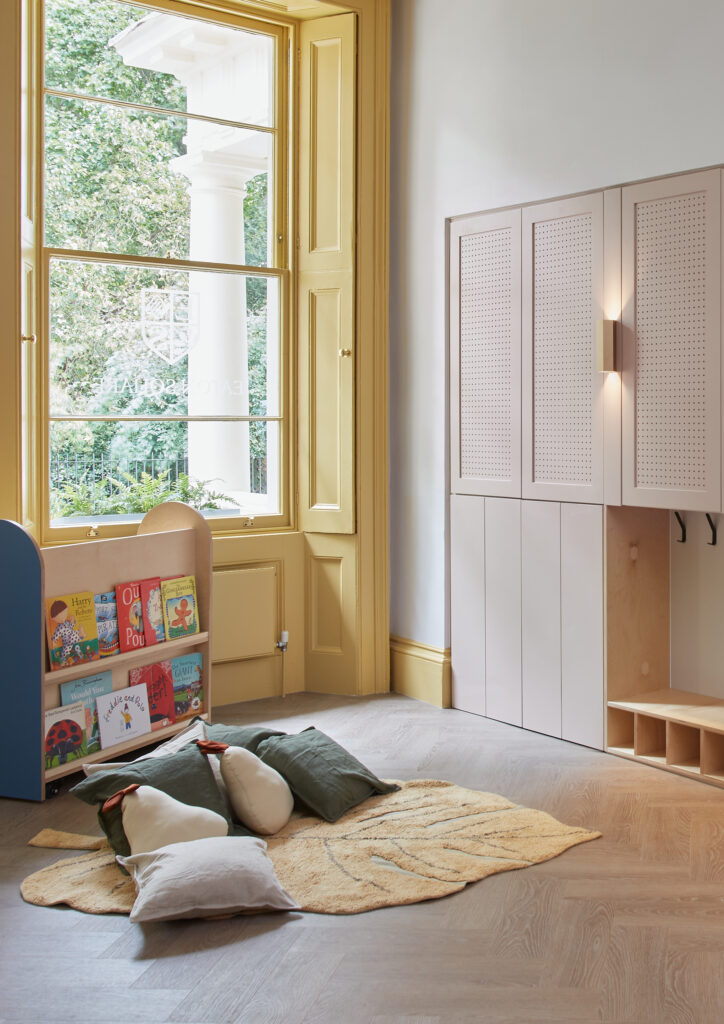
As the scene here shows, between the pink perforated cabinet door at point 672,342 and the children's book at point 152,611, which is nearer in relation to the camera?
the pink perforated cabinet door at point 672,342

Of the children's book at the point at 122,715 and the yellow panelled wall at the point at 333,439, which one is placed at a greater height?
the yellow panelled wall at the point at 333,439

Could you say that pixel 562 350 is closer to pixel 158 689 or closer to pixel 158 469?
pixel 158 469

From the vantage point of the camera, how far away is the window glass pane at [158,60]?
4527 mm

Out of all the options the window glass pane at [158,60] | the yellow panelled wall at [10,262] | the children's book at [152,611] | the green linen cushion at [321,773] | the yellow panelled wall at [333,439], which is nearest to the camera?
the green linen cushion at [321,773]

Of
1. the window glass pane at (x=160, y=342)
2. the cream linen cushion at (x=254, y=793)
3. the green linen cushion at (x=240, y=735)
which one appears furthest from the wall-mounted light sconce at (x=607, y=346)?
the cream linen cushion at (x=254, y=793)

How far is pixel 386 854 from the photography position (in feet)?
10.7

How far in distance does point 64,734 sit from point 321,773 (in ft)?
3.15

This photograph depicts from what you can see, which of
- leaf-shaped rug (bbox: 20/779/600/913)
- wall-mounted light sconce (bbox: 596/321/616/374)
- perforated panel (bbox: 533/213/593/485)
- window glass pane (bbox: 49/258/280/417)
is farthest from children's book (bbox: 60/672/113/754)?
wall-mounted light sconce (bbox: 596/321/616/374)

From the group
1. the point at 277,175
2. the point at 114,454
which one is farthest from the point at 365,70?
the point at 114,454

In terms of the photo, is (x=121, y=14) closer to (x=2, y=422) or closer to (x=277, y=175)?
(x=277, y=175)

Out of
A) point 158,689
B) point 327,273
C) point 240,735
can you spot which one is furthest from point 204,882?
point 327,273

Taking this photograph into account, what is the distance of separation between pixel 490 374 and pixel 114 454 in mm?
1734

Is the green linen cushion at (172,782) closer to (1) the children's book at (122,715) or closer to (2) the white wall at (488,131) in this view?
(1) the children's book at (122,715)

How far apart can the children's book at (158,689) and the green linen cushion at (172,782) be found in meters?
0.77
